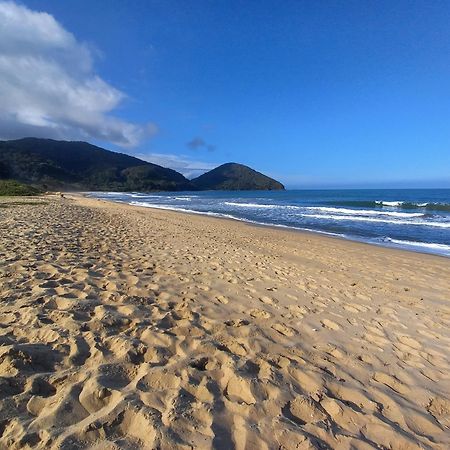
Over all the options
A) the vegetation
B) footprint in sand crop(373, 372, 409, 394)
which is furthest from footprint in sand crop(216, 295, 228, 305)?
the vegetation

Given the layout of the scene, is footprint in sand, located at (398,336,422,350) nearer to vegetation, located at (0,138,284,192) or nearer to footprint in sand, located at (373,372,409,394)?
footprint in sand, located at (373,372,409,394)

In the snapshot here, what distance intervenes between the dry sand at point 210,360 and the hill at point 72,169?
112 meters

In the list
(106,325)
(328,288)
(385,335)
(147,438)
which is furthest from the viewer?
(328,288)

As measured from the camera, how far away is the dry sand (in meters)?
2.42

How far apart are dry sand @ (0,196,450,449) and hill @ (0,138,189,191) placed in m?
112

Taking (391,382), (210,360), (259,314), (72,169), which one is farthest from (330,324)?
(72,169)

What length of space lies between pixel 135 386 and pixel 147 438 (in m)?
0.60

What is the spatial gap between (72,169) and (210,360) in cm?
17885

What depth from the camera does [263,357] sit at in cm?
359

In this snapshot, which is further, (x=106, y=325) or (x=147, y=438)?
(x=106, y=325)

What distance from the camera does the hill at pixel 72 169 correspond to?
121938mm

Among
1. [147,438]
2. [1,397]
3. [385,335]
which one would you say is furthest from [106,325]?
[385,335]

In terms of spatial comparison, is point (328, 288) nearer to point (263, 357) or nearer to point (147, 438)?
point (263, 357)

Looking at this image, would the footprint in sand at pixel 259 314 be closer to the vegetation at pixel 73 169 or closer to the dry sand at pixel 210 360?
the dry sand at pixel 210 360
